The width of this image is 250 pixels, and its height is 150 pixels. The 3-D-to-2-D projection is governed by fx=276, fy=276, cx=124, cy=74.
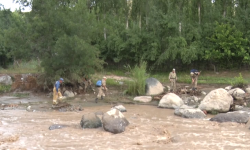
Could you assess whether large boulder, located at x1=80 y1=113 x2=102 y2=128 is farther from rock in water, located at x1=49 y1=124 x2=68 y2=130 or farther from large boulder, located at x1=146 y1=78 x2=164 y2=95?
large boulder, located at x1=146 y1=78 x2=164 y2=95

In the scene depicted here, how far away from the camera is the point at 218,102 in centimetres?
1199

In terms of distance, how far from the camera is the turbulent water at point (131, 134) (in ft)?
25.0

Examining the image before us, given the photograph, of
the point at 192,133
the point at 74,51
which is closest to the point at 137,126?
the point at 192,133

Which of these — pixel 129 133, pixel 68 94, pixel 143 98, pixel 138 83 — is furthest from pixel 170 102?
pixel 68 94

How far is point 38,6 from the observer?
55.5ft

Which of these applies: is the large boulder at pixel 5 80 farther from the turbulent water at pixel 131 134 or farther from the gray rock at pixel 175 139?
the gray rock at pixel 175 139

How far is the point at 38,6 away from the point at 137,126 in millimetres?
11055

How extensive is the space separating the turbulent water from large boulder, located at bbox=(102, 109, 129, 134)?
0.58ft

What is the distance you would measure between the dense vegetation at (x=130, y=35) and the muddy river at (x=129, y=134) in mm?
5586

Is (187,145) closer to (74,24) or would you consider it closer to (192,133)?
(192,133)

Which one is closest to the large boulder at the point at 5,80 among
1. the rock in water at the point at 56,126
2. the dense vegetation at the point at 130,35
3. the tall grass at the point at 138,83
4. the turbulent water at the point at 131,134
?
the dense vegetation at the point at 130,35

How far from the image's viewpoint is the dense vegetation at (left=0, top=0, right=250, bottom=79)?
16812 millimetres

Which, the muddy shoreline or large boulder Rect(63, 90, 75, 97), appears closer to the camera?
the muddy shoreline

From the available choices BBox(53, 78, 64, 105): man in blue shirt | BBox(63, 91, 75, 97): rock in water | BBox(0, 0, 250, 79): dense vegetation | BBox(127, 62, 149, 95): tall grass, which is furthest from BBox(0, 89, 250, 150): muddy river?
BBox(0, 0, 250, 79): dense vegetation
